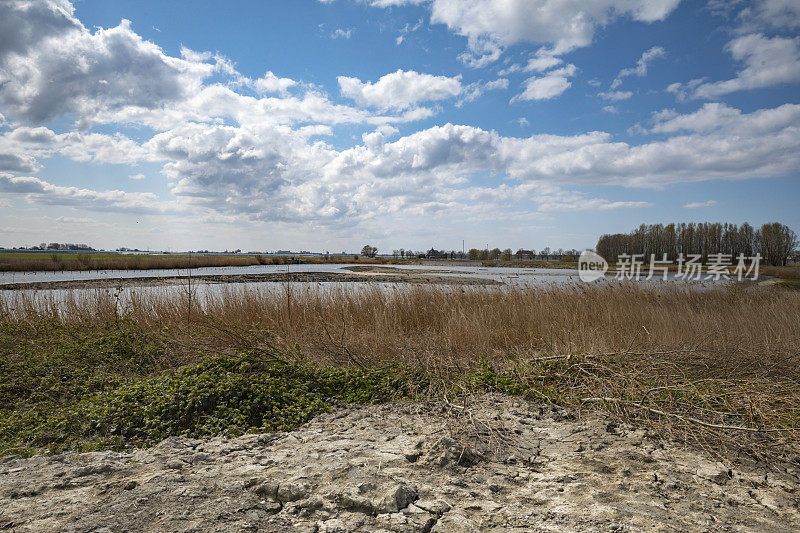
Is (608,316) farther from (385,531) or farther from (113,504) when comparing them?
(113,504)

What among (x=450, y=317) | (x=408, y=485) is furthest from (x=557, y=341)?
(x=408, y=485)

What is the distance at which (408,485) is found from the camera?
8.54 ft

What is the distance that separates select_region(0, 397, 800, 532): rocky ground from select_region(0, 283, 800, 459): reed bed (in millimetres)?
523

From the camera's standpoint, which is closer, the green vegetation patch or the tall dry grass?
the green vegetation patch

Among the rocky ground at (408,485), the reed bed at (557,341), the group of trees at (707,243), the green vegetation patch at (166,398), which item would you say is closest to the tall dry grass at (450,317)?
the reed bed at (557,341)

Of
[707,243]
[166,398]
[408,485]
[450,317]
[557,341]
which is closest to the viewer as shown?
[408,485]

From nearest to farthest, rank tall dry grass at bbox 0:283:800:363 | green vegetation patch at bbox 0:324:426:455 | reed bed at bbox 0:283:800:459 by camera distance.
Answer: reed bed at bbox 0:283:800:459 < green vegetation patch at bbox 0:324:426:455 < tall dry grass at bbox 0:283:800:363

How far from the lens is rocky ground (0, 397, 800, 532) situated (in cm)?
229

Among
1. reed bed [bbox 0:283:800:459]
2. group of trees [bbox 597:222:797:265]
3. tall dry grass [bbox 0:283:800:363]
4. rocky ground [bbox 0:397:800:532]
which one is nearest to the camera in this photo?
rocky ground [bbox 0:397:800:532]

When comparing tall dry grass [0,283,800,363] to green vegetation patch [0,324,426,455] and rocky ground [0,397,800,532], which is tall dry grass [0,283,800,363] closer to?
green vegetation patch [0,324,426,455]

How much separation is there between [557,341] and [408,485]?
451 cm

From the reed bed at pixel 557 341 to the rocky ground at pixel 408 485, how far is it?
0.52 meters

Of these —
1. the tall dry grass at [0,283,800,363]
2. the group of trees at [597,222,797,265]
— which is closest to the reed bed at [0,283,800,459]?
the tall dry grass at [0,283,800,363]

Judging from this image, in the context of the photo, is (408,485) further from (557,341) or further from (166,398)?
(557,341)
